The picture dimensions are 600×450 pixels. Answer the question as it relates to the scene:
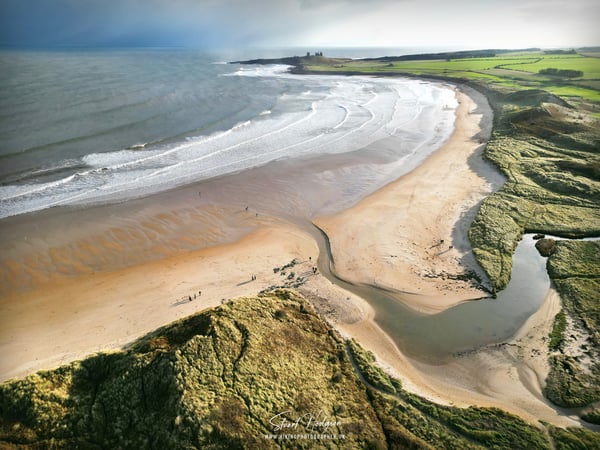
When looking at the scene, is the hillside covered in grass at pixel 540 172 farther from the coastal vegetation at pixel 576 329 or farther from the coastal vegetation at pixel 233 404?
the coastal vegetation at pixel 233 404

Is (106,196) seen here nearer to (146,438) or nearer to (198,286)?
(198,286)

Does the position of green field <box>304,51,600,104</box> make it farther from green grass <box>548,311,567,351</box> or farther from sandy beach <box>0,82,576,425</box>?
green grass <box>548,311,567,351</box>

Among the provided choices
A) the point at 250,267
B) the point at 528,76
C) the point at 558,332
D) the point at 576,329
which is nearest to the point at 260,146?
the point at 250,267

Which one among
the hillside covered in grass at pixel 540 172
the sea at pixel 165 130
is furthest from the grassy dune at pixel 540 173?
the sea at pixel 165 130

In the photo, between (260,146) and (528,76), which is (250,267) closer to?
(260,146)

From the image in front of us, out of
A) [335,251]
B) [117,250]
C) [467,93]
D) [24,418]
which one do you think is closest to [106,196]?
[117,250]
